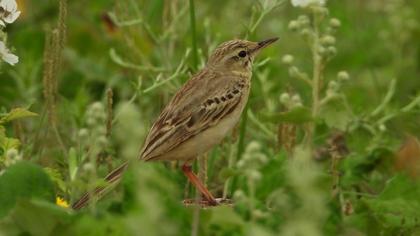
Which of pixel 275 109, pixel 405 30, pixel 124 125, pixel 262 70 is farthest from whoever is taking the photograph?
pixel 405 30

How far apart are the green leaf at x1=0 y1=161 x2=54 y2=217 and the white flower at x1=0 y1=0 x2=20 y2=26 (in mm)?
867

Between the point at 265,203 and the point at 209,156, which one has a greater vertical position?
the point at 209,156

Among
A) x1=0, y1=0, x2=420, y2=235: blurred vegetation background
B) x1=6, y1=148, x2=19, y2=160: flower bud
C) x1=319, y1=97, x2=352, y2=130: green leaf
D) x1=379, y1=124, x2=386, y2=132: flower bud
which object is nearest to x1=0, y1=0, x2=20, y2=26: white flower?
x1=0, y1=0, x2=420, y2=235: blurred vegetation background

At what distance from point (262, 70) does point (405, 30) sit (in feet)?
6.52

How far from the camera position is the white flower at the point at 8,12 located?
561cm

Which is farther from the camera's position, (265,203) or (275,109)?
(275,109)

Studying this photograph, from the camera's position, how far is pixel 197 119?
653 centimetres

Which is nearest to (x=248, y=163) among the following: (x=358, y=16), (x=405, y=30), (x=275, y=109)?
(x=275, y=109)

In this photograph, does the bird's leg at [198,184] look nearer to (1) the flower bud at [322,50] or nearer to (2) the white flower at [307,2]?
(2) the white flower at [307,2]

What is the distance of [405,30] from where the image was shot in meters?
10.1

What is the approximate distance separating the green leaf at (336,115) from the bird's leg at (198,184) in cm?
80

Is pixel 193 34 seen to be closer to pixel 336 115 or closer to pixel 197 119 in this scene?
pixel 197 119

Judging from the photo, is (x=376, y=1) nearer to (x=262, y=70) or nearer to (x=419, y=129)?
(x=262, y=70)

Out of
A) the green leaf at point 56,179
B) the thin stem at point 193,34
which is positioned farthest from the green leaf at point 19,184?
the thin stem at point 193,34
